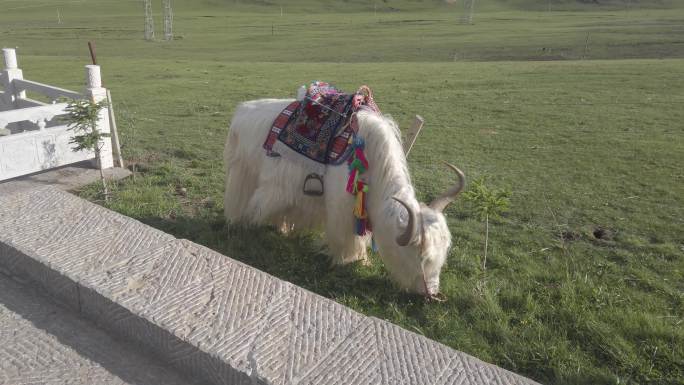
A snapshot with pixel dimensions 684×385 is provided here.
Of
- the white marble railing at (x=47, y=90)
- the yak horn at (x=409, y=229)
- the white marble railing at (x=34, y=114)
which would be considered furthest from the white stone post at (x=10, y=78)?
the yak horn at (x=409, y=229)

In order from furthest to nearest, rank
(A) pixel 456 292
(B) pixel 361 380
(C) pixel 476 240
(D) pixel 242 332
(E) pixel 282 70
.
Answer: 1. (E) pixel 282 70
2. (C) pixel 476 240
3. (A) pixel 456 292
4. (D) pixel 242 332
5. (B) pixel 361 380

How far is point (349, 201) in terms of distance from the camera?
3.96 m

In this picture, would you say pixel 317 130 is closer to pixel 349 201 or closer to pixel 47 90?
pixel 349 201

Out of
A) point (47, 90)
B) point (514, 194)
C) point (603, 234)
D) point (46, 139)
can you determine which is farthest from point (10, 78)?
point (603, 234)

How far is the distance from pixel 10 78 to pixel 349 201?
18.6 ft

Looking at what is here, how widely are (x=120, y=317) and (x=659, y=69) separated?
14.2 meters

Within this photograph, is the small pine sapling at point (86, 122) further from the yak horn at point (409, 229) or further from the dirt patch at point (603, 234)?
the dirt patch at point (603, 234)

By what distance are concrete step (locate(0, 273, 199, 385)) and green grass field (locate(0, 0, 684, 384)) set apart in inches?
57.3

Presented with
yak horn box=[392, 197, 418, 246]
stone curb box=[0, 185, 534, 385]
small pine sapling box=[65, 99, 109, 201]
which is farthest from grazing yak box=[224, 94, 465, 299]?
small pine sapling box=[65, 99, 109, 201]

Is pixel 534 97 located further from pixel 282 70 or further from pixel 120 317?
pixel 120 317

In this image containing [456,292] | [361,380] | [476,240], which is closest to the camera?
[361,380]

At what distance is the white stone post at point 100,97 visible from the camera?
572cm

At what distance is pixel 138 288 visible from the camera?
109 inches

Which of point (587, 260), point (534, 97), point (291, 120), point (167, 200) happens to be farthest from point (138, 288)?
point (534, 97)
